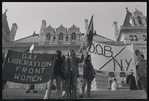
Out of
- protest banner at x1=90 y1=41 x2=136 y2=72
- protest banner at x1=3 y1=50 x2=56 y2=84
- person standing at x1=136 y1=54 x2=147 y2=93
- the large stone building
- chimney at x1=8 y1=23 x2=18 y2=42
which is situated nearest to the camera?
protest banner at x1=3 y1=50 x2=56 y2=84

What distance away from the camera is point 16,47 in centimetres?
2402

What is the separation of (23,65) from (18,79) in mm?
573

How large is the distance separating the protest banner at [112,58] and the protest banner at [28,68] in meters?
3.29

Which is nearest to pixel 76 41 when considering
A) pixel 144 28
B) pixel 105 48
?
pixel 144 28

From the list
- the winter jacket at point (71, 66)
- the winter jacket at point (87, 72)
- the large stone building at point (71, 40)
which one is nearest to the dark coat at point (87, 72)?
the winter jacket at point (87, 72)

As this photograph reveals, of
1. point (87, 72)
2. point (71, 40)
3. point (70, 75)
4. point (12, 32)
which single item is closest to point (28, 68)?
point (70, 75)

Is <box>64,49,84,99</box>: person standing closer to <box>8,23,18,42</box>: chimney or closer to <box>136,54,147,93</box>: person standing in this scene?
<box>136,54,147,93</box>: person standing

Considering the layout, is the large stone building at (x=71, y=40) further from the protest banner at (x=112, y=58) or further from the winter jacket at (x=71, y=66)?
the winter jacket at (x=71, y=66)

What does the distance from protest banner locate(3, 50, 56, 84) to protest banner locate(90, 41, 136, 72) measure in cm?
329

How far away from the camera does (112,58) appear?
8336 mm

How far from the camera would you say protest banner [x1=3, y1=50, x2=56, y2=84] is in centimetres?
517

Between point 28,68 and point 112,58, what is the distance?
489cm

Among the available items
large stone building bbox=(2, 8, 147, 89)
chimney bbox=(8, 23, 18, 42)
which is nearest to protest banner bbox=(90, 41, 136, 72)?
large stone building bbox=(2, 8, 147, 89)

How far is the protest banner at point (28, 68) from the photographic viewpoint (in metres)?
5.17
